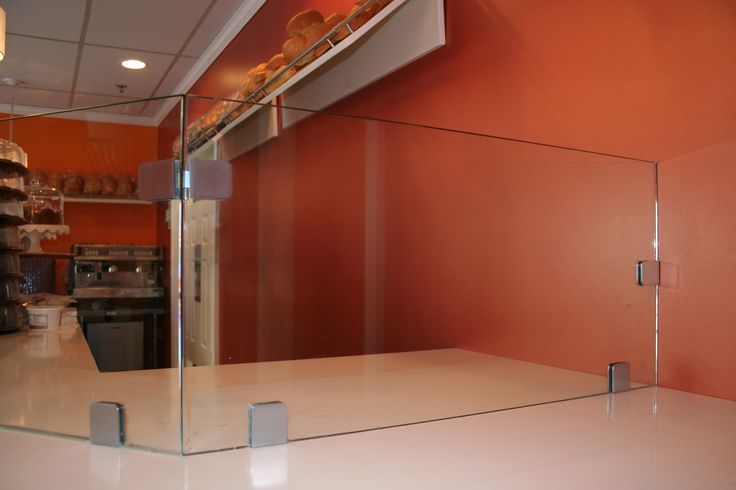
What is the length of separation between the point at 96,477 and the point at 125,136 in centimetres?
57

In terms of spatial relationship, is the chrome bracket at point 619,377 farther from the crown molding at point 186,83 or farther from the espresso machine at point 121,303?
the crown molding at point 186,83

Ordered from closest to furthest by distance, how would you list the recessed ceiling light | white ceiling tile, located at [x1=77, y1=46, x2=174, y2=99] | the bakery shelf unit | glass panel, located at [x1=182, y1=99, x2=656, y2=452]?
glass panel, located at [x1=182, y1=99, x2=656, y2=452] → the bakery shelf unit → white ceiling tile, located at [x1=77, y1=46, x2=174, y2=99] → the recessed ceiling light

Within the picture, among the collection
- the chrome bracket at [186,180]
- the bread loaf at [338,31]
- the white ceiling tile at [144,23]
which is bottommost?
the chrome bracket at [186,180]

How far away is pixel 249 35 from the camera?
3.21 meters

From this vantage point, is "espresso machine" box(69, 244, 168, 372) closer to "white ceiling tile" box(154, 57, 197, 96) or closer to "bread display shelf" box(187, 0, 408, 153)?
"bread display shelf" box(187, 0, 408, 153)

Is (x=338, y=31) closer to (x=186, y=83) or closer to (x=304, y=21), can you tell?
(x=304, y=21)

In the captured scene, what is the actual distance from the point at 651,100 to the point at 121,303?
3.44 ft

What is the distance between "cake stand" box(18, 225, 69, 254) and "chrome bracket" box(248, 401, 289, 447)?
617 millimetres

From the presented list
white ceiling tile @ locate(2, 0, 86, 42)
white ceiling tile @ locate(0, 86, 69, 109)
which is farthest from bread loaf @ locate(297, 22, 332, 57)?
white ceiling tile @ locate(0, 86, 69, 109)

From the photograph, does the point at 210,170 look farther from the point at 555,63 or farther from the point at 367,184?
the point at 555,63

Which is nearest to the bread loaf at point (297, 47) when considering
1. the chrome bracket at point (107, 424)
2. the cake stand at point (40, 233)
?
the cake stand at point (40, 233)

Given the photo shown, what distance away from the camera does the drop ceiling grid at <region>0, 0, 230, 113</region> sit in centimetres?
318

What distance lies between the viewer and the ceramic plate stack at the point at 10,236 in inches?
49.6

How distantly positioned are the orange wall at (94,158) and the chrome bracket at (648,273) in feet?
3.00
